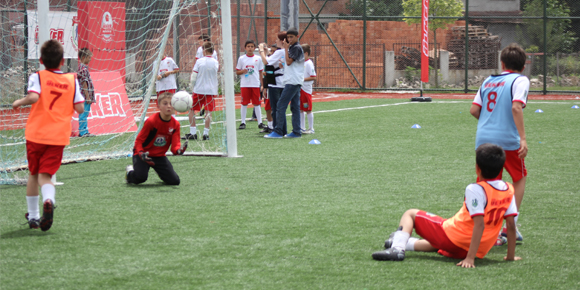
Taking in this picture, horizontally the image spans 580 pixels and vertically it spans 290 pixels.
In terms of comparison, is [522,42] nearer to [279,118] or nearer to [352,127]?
[352,127]

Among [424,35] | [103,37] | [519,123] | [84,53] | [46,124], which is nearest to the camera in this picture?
[519,123]

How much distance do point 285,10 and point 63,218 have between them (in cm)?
915

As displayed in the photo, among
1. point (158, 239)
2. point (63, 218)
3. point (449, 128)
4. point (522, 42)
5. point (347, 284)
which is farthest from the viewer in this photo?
point (522, 42)

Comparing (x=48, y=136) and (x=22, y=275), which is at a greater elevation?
(x=48, y=136)

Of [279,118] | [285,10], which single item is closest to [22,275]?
[279,118]

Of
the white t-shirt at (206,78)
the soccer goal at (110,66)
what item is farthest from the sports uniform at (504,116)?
the white t-shirt at (206,78)

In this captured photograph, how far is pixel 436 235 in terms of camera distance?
4.25 m

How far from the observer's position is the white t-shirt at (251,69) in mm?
13055

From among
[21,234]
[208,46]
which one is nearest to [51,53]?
[21,234]

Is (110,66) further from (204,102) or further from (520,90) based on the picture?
(520,90)

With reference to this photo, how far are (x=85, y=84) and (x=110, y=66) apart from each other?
129cm

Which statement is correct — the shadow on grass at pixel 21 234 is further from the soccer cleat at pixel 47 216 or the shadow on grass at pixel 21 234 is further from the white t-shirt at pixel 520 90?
the white t-shirt at pixel 520 90

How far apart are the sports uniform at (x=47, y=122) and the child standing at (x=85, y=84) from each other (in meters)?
6.22

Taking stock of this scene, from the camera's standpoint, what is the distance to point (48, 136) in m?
4.93
